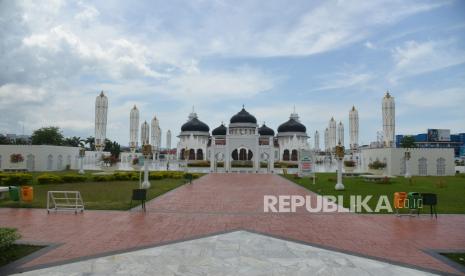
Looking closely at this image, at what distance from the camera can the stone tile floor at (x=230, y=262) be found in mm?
5184

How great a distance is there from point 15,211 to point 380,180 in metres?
19.7

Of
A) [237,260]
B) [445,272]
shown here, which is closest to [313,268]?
[237,260]

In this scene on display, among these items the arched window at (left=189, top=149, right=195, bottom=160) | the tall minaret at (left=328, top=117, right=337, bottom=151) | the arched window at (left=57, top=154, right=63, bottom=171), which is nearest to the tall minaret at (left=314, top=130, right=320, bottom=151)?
the tall minaret at (left=328, top=117, right=337, bottom=151)

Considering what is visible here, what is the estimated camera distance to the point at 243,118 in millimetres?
53938

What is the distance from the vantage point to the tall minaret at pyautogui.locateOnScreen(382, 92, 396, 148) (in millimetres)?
32094

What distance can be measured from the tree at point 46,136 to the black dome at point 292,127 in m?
35.7

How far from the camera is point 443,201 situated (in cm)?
1298

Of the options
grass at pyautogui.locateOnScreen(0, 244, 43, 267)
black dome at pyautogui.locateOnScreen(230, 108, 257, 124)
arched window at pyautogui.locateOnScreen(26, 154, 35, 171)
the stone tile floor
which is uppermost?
black dome at pyautogui.locateOnScreen(230, 108, 257, 124)

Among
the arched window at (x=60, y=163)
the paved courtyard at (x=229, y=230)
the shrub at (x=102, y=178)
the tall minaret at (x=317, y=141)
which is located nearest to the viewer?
the paved courtyard at (x=229, y=230)

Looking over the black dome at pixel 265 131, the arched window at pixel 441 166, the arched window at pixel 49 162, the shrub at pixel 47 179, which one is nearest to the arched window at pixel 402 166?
the arched window at pixel 441 166

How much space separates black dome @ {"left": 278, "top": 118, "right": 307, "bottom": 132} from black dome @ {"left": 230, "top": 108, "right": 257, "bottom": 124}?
6864mm

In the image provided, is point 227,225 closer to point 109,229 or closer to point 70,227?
point 109,229

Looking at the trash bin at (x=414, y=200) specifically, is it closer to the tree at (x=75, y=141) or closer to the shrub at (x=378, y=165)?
the shrub at (x=378, y=165)

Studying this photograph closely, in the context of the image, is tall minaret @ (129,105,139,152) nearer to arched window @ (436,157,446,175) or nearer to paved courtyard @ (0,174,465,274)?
paved courtyard @ (0,174,465,274)
